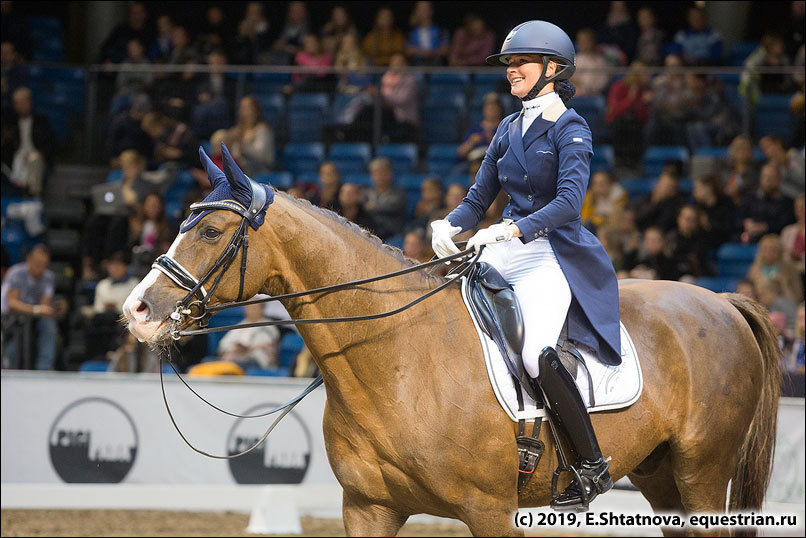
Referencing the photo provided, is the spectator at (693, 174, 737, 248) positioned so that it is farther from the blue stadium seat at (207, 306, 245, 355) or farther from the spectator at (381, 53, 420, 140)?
the blue stadium seat at (207, 306, 245, 355)

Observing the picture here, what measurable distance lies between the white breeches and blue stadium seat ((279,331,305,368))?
17.9 feet

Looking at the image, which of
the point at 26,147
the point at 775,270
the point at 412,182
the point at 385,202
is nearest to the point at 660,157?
the point at 775,270

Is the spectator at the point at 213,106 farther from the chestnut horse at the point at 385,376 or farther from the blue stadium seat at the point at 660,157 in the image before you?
the chestnut horse at the point at 385,376

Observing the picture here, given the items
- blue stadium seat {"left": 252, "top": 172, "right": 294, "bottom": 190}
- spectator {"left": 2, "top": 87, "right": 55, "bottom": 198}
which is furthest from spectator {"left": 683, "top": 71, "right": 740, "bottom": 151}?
spectator {"left": 2, "top": 87, "right": 55, "bottom": 198}

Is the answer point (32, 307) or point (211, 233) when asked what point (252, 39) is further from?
point (211, 233)

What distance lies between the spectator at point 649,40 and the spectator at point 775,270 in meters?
3.12

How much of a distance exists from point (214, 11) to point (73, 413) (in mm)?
7431

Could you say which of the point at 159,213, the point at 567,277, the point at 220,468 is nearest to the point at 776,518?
the point at 567,277

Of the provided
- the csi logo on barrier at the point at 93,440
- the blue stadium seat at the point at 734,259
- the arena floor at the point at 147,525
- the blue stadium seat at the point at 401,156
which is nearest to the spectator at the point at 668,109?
the blue stadium seat at the point at 734,259

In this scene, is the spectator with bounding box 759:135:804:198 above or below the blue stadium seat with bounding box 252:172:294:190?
above

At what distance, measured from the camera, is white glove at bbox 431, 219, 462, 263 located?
3834mm

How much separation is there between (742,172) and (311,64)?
213 inches

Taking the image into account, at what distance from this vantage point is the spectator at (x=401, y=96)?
35.4 ft

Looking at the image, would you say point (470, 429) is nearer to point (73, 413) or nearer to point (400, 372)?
point (400, 372)
